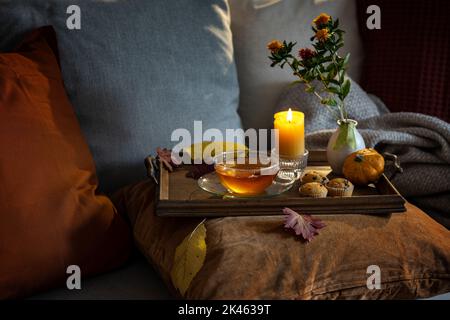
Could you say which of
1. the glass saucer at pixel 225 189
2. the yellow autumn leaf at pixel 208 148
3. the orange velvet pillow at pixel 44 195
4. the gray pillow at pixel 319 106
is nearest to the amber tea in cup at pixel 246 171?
the glass saucer at pixel 225 189

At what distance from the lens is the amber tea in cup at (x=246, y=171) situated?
1.12 meters

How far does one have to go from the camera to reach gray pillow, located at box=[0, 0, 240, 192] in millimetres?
1345

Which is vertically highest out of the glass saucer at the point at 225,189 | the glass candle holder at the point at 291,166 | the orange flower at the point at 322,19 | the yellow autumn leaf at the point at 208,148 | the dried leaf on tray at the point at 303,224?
the orange flower at the point at 322,19

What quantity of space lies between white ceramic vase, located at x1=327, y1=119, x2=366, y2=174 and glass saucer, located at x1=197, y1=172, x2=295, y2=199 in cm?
12

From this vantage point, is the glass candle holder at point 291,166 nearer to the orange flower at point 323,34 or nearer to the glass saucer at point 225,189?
the glass saucer at point 225,189

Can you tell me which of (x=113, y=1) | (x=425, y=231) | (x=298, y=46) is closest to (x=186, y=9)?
(x=113, y=1)

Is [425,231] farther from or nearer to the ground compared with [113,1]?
nearer to the ground

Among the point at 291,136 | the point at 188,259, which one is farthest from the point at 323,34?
the point at 188,259

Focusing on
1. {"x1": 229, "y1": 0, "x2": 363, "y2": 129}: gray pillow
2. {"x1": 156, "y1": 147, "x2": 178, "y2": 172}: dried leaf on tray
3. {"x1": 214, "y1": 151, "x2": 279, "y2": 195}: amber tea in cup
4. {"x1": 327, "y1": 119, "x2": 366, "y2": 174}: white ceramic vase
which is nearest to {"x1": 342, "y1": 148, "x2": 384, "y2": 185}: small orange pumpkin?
{"x1": 327, "y1": 119, "x2": 366, "y2": 174}: white ceramic vase

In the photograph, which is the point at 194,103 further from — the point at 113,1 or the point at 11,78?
the point at 11,78

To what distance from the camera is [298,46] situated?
1.67 meters

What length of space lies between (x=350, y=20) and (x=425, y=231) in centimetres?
86

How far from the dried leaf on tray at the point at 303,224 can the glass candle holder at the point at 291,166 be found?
0.23 meters

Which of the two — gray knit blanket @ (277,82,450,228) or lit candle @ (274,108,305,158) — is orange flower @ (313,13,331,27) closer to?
lit candle @ (274,108,305,158)
